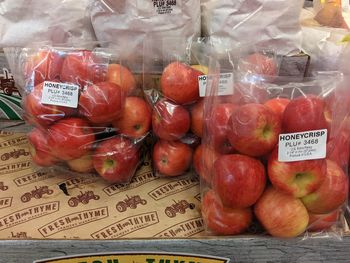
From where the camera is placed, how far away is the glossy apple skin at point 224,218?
788 millimetres

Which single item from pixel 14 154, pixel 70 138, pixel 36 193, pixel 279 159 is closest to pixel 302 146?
pixel 279 159

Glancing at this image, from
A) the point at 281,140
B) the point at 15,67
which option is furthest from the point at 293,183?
the point at 15,67

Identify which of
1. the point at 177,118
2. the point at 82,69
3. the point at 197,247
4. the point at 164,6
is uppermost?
the point at 164,6

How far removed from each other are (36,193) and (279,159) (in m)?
0.54

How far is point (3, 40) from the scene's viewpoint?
0.99 metres

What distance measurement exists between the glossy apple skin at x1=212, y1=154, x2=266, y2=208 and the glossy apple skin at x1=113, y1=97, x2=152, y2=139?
0.82 ft

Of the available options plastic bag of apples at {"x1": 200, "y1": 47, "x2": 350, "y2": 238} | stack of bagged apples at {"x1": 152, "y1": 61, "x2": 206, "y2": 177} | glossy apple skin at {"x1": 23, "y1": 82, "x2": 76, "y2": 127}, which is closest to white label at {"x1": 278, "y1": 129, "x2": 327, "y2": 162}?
plastic bag of apples at {"x1": 200, "y1": 47, "x2": 350, "y2": 238}

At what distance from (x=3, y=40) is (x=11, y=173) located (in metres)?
0.32

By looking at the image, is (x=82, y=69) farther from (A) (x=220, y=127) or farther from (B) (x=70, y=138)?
(A) (x=220, y=127)

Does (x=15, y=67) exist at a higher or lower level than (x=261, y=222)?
higher

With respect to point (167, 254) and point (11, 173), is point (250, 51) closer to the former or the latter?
point (167, 254)

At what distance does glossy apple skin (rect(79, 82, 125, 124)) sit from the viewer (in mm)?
874

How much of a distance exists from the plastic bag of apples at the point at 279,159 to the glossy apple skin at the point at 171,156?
100 mm

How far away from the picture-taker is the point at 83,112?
0.89 metres
